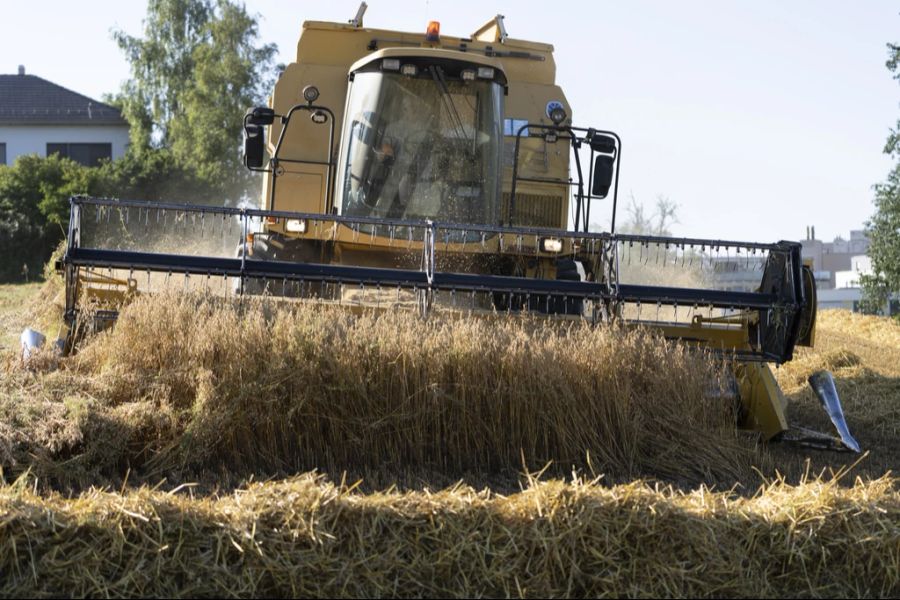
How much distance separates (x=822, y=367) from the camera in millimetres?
11672

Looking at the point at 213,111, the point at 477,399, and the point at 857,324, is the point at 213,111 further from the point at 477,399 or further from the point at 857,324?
the point at 477,399

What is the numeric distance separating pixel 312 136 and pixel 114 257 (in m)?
2.81

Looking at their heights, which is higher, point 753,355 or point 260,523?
point 753,355

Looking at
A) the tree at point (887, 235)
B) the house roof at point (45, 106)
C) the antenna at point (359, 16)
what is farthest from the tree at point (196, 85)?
the antenna at point (359, 16)

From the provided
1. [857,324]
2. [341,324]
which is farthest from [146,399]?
[857,324]

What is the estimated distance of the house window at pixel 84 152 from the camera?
37.8 metres

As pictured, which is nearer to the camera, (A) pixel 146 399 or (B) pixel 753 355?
(A) pixel 146 399

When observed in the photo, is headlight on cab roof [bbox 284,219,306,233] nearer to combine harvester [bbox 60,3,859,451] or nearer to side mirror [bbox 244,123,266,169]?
combine harvester [bbox 60,3,859,451]

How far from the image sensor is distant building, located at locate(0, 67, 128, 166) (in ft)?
124

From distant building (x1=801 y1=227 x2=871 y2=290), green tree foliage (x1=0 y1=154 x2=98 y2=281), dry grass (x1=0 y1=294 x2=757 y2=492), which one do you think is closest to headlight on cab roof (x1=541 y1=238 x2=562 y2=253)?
dry grass (x1=0 y1=294 x2=757 y2=492)

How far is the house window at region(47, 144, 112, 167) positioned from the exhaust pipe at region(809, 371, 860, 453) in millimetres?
33246

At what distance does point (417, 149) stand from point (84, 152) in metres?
32.4

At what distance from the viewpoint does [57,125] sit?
37.8 metres

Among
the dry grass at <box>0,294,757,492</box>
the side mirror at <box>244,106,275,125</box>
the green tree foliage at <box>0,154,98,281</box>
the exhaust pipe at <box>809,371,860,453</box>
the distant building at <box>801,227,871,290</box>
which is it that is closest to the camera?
the dry grass at <box>0,294,757,492</box>
